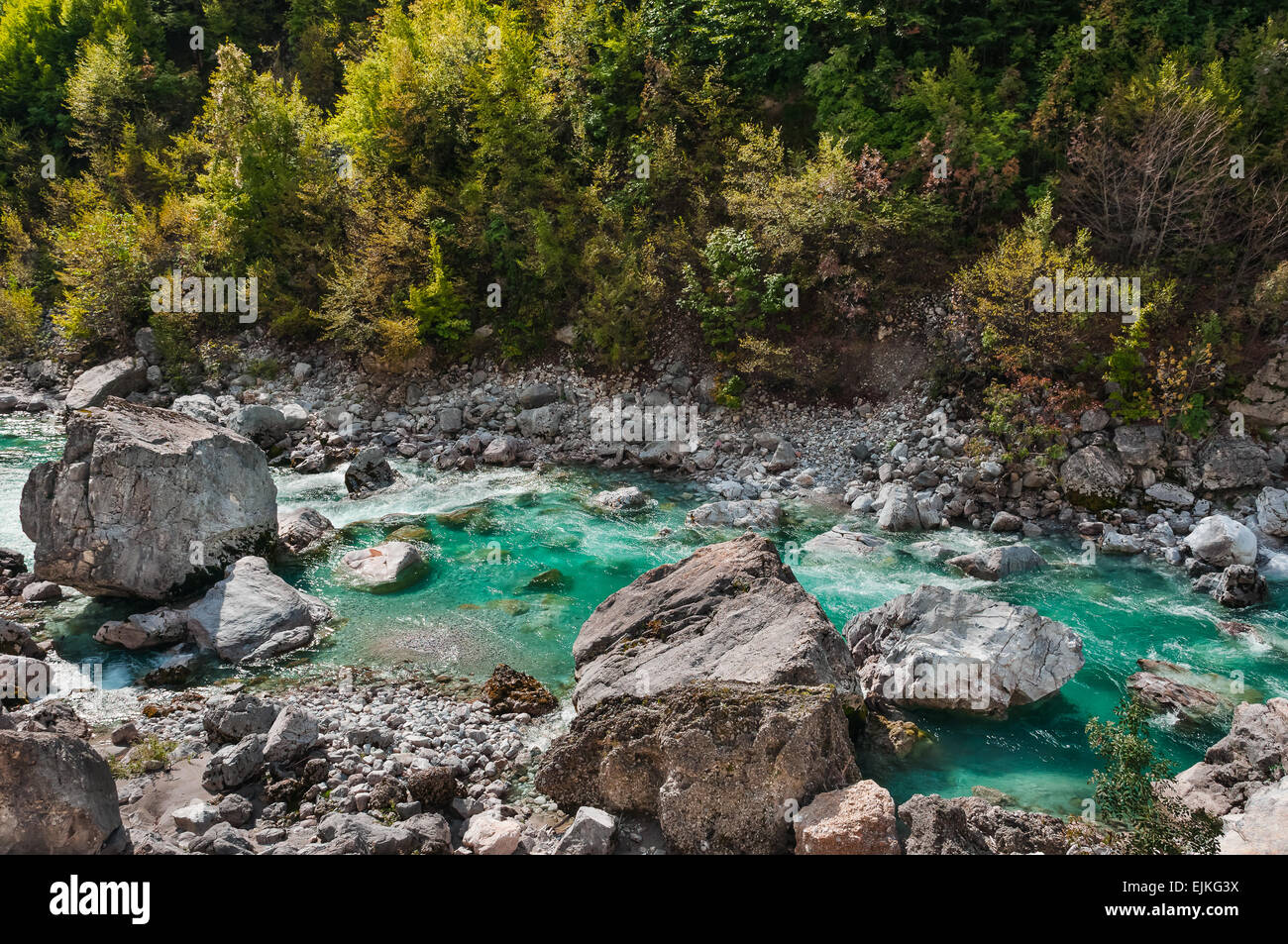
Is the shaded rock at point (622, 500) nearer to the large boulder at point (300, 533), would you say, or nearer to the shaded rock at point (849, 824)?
the large boulder at point (300, 533)

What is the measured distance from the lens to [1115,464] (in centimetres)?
1755

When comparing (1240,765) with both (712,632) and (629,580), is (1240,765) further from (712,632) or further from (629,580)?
(629,580)

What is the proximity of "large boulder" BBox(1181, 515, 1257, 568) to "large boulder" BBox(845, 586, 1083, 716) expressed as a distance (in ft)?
19.8

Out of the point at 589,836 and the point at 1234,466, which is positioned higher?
the point at 1234,466

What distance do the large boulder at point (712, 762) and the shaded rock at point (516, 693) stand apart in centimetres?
192

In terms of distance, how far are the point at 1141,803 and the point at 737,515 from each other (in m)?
10.7

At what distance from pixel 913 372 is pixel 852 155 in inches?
287

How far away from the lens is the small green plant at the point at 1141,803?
23.8ft

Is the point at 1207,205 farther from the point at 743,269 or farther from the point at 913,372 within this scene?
the point at 743,269

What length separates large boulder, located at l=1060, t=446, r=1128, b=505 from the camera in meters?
17.3

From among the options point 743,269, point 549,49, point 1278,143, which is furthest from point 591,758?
point 549,49

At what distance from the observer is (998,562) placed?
15.2m

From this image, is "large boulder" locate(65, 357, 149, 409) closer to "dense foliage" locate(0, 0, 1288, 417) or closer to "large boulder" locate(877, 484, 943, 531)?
"dense foliage" locate(0, 0, 1288, 417)

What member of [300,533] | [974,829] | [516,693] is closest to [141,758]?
[516,693]
